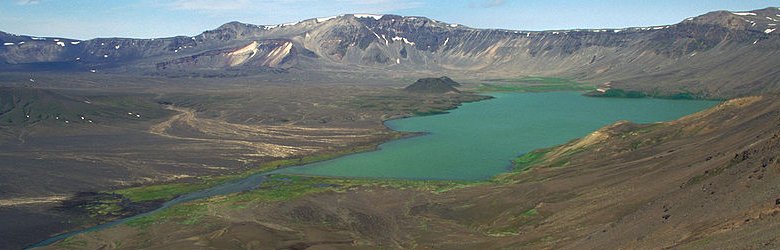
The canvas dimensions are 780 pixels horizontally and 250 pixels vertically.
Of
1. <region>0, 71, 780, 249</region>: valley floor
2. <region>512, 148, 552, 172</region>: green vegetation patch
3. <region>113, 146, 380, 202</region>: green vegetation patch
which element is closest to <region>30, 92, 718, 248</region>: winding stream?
<region>512, 148, 552, 172</region>: green vegetation patch

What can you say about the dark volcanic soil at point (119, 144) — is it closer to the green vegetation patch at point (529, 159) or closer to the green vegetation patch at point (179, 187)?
the green vegetation patch at point (179, 187)

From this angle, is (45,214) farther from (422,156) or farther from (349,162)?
(422,156)

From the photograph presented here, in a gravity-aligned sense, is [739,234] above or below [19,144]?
above

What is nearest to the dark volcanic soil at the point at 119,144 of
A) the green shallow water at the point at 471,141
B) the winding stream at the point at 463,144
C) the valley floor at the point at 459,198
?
the valley floor at the point at 459,198

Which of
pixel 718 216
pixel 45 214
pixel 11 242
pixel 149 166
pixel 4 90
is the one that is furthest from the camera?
pixel 4 90

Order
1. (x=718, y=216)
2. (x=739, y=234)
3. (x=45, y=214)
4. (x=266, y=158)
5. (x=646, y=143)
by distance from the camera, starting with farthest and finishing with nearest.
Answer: (x=266, y=158), (x=646, y=143), (x=45, y=214), (x=718, y=216), (x=739, y=234)

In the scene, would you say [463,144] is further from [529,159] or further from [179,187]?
[179,187]

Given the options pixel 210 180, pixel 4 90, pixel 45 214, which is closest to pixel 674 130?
pixel 210 180

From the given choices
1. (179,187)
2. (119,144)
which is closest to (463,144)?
(179,187)
